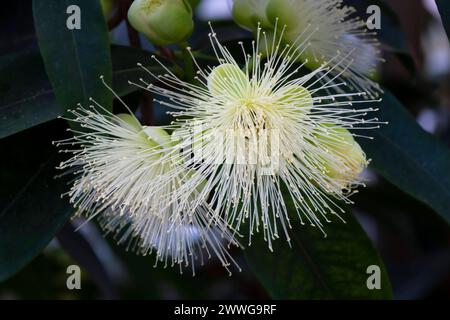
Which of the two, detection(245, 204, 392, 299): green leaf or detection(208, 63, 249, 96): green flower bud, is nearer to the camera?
detection(208, 63, 249, 96): green flower bud

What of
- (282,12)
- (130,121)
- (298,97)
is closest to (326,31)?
(282,12)

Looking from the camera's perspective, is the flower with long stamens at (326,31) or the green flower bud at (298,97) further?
the flower with long stamens at (326,31)

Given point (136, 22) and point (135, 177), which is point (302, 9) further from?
point (135, 177)

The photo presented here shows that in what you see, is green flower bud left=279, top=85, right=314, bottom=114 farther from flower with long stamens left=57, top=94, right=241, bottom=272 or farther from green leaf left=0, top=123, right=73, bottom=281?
green leaf left=0, top=123, right=73, bottom=281

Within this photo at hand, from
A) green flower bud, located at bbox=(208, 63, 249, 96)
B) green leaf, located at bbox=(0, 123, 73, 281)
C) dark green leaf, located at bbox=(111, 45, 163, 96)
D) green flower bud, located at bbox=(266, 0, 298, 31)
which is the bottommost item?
green leaf, located at bbox=(0, 123, 73, 281)

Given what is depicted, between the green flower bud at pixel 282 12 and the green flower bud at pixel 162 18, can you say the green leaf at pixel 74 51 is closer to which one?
the green flower bud at pixel 162 18

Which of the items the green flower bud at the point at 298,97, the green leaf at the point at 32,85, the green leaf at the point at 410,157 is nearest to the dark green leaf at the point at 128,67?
the green leaf at the point at 32,85

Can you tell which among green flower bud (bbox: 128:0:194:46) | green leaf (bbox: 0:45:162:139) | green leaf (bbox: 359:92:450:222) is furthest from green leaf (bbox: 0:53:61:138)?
green leaf (bbox: 359:92:450:222)
